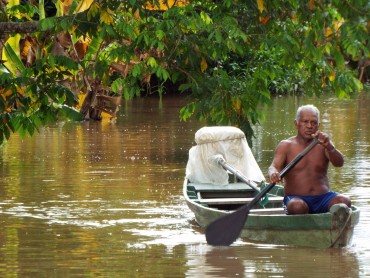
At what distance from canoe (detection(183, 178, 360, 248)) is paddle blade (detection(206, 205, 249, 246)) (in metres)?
0.20

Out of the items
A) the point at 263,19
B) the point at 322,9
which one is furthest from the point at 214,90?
the point at 322,9

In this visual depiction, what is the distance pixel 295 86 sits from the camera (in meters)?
39.3

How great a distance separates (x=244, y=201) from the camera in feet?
39.0

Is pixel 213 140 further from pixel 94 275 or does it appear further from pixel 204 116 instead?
pixel 94 275

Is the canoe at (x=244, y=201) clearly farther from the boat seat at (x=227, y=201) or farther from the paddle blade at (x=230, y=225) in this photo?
the paddle blade at (x=230, y=225)

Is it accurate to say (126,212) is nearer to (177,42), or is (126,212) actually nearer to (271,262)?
(177,42)

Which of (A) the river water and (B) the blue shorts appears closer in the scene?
(A) the river water

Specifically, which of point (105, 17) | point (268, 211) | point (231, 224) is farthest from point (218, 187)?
point (105, 17)

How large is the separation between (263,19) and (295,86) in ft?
94.4

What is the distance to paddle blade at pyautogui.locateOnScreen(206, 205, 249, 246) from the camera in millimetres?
10344

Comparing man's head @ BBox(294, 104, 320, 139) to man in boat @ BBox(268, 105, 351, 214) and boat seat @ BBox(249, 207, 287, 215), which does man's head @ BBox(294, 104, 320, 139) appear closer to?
man in boat @ BBox(268, 105, 351, 214)

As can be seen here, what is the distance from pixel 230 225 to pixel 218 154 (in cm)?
269

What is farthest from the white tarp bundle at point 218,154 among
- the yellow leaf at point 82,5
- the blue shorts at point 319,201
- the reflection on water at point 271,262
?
the blue shorts at point 319,201

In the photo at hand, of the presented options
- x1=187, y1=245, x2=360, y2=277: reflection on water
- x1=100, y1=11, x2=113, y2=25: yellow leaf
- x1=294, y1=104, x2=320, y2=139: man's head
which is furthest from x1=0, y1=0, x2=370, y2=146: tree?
x1=187, y1=245, x2=360, y2=277: reflection on water
